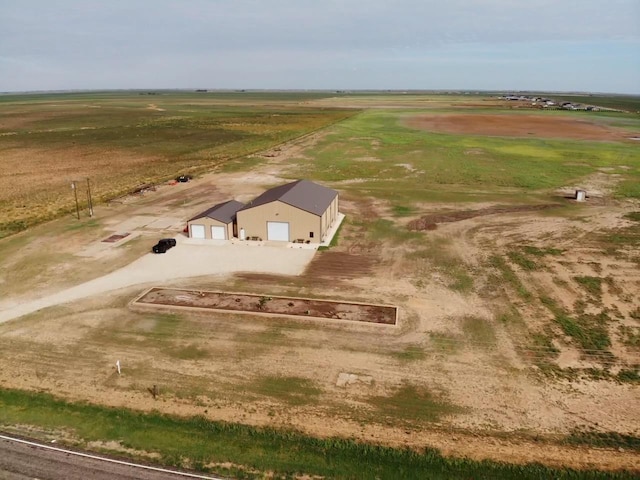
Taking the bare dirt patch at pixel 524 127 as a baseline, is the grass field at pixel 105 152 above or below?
below

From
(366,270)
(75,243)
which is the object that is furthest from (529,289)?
(75,243)

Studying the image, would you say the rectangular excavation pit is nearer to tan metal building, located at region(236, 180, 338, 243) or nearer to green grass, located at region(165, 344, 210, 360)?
green grass, located at region(165, 344, 210, 360)

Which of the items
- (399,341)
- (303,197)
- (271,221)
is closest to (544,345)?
(399,341)

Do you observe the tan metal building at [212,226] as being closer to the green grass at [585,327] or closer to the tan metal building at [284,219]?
the tan metal building at [284,219]

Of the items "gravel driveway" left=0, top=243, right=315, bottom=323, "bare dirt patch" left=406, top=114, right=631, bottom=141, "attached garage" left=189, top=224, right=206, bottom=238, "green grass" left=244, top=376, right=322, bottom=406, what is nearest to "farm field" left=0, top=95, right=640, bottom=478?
"green grass" left=244, top=376, right=322, bottom=406

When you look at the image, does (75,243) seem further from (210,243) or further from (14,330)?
(14,330)

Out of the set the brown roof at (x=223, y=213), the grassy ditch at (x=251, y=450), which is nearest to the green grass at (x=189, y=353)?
the grassy ditch at (x=251, y=450)

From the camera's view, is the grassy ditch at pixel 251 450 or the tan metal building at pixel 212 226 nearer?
the grassy ditch at pixel 251 450
